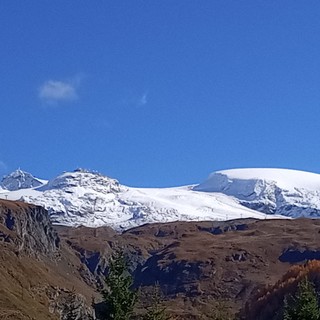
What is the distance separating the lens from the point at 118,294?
134 ft

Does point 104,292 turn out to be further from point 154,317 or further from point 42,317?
point 42,317

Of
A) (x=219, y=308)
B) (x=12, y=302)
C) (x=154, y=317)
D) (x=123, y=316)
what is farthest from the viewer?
(x=12, y=302)

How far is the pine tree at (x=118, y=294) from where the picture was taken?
40469 mm

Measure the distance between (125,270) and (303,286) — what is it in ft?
53.8

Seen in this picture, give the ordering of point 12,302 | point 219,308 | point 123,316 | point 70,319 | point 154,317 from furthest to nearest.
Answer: point 12,302, point 219,308, point 70,319, point 154,317, point 123,316

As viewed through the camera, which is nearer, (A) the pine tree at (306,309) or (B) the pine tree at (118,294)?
(B) the pine tree at (118,294)

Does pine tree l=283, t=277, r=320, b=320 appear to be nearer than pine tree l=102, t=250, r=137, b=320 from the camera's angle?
No

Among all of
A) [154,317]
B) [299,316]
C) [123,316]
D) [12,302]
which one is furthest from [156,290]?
[12,302]

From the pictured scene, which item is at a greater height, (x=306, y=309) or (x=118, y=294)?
(x=118, y=294)

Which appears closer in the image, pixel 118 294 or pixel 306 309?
pixel 118 294

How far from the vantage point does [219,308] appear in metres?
51.3

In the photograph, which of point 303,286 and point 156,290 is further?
point 303,286

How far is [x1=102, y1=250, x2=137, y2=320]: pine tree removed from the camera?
40.5m

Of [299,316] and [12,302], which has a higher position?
[12,302]
